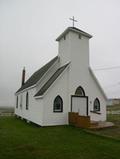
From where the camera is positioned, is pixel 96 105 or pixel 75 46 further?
pixel 96 105

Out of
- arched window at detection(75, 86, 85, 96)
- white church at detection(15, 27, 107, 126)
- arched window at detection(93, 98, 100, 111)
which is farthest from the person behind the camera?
arched window at detection(93, 98, 100, 111)

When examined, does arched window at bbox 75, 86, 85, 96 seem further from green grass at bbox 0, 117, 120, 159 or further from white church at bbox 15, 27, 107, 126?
green grass at bbox 0, 117, 120, 159

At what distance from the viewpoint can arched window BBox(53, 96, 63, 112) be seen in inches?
731

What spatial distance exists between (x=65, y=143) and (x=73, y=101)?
8536mm

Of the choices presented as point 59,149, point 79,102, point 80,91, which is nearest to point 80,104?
point 79,102

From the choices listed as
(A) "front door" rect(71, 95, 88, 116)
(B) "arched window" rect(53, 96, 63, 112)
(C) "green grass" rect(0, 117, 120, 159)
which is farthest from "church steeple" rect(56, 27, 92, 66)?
(C) "green grass" rect(0, 117, 120, 159)

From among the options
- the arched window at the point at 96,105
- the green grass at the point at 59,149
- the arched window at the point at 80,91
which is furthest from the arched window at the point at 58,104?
the green grass at the point at 59,149

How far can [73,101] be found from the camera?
63.8 ft

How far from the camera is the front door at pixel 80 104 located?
19438 mm

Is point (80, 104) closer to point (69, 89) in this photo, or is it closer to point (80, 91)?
point (80, 91)

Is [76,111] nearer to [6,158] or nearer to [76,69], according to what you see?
[76,69]

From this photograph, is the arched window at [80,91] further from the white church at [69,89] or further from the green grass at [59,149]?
the green grass at [59,149]

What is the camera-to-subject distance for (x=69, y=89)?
19203 mm

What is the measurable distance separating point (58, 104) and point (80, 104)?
89.9 inches
